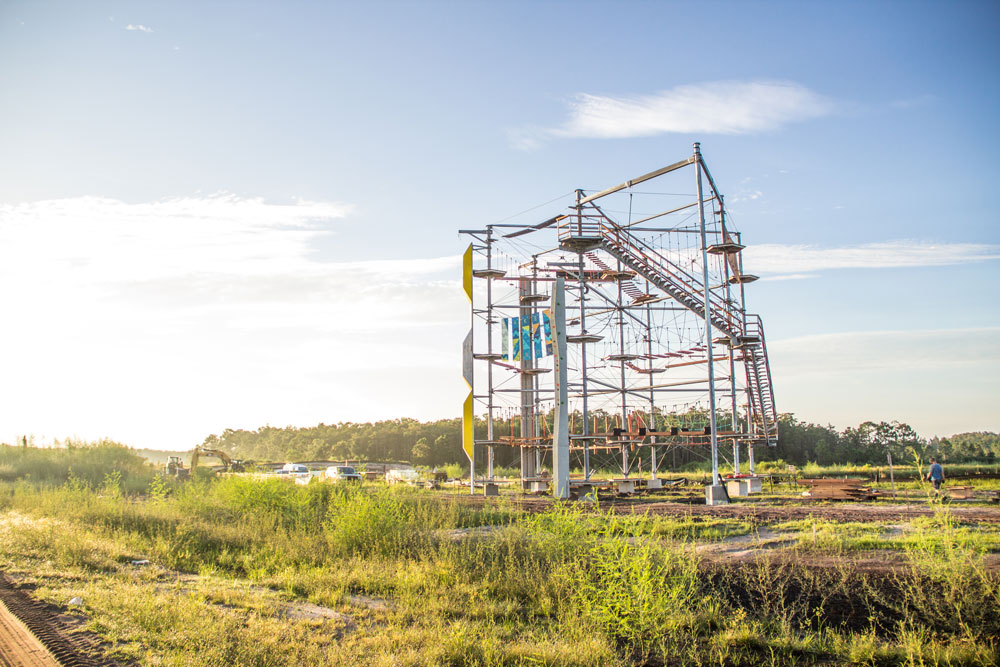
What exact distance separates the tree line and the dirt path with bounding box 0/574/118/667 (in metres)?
25.5

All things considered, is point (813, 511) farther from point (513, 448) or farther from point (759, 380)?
point (513, 448)

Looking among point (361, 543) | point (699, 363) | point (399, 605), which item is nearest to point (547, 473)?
point (699, 363)

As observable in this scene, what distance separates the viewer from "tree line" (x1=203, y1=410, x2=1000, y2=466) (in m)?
48.8

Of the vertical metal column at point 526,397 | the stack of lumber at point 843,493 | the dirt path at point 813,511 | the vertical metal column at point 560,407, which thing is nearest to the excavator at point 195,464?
the vertical metal column at point 526,397

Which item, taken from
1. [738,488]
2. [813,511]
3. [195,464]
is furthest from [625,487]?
[195,464]

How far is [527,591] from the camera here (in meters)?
10.2

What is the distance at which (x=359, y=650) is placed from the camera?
305 inches

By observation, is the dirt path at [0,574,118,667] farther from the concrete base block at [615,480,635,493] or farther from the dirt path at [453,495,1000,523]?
the concrete base block at [615,480,635,493]

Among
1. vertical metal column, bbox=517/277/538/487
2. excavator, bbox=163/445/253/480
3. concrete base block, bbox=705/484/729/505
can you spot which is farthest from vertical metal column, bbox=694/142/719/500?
excavator, bbox=163/445/253/480

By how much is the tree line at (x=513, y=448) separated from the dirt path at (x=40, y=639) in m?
25.5

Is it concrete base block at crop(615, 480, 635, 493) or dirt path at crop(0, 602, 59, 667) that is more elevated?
dirt path at crop(0, 602, 59, 667)

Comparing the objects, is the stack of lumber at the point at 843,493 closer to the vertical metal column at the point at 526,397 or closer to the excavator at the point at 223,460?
the vertical metal column at the point at 526,397

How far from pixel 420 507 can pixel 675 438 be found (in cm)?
1776

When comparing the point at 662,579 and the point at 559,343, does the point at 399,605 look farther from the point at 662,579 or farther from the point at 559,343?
the point at 559,343
